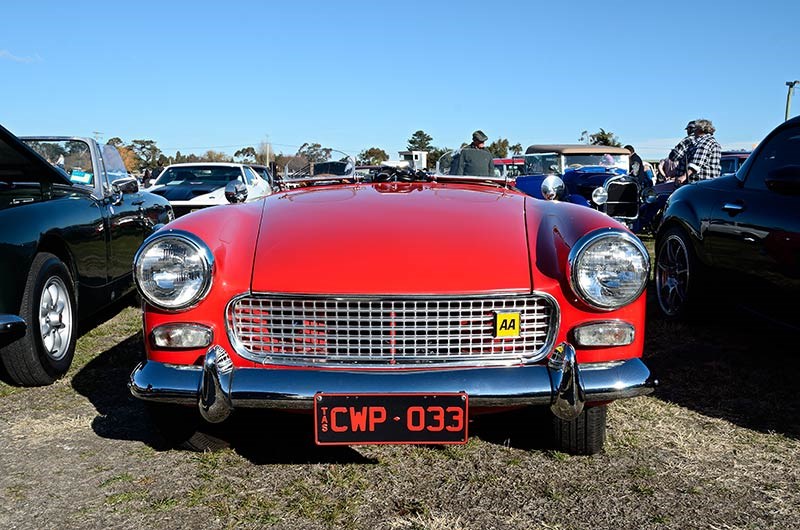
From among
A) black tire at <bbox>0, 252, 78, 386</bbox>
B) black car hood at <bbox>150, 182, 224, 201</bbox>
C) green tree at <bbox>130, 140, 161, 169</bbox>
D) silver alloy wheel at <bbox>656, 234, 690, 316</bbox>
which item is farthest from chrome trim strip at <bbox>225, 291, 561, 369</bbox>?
green tree at <bbox>130, 140, 161, 169</bbox>

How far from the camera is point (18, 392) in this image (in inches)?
142

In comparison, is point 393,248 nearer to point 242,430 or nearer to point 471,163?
point 242,430

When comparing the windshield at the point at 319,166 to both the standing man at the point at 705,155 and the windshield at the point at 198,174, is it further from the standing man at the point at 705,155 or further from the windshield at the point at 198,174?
the windshield at the point at 198,174

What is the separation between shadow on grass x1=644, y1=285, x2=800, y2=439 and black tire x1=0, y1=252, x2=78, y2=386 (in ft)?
9.52

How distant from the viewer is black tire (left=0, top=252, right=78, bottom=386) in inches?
137

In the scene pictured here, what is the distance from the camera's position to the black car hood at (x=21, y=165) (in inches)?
160

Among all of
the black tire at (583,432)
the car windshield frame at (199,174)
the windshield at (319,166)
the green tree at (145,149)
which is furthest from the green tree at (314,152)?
the green tree at (145,149)

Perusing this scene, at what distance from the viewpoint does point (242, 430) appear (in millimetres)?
3051

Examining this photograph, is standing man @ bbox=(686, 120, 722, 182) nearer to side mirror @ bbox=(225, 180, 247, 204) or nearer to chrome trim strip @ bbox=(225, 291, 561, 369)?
side mirror @ bbox=(225, 180, 247, 204)

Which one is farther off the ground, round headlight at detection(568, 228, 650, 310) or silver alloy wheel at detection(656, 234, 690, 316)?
round headlight at detection(568, 228, 650, 310)

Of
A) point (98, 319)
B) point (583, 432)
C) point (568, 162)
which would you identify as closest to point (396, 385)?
point (583, 432)

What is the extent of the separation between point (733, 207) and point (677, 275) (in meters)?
0.93

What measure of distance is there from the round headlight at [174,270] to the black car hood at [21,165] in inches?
82.7

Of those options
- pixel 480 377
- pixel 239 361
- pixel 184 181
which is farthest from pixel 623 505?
pixel 184 181
